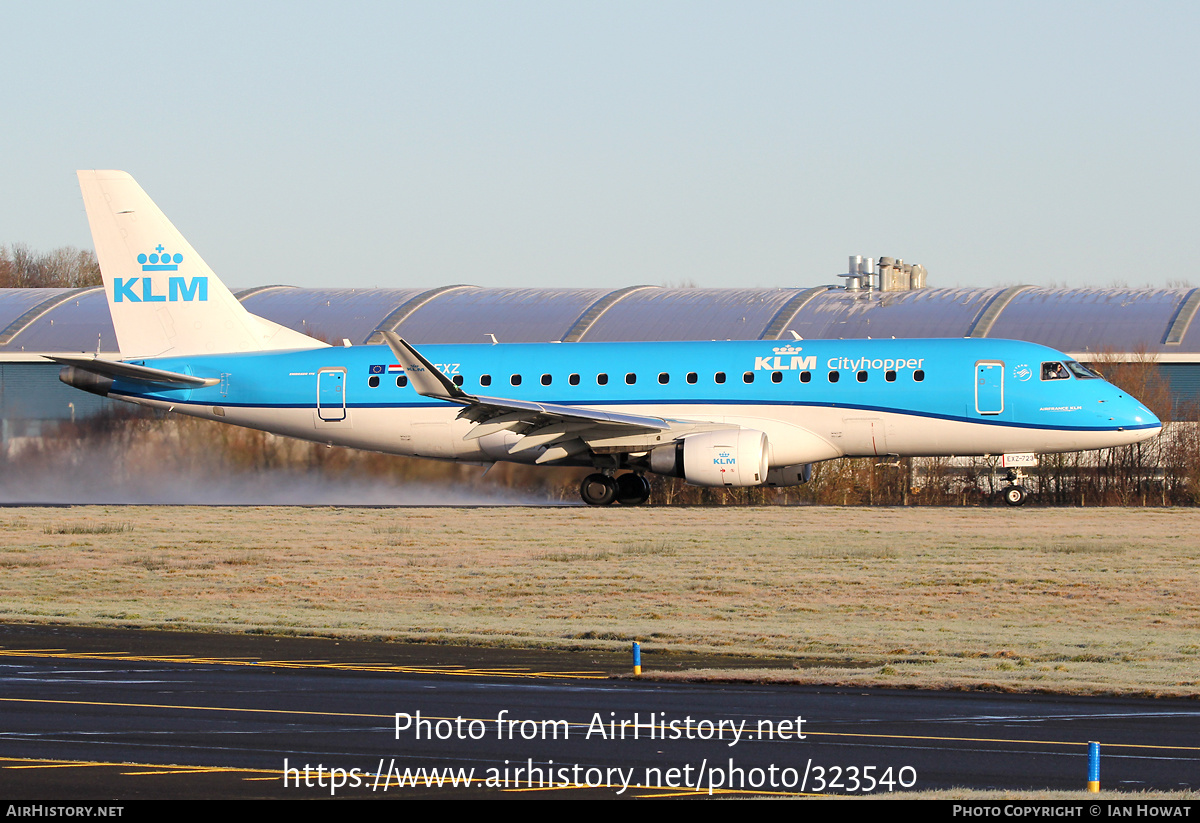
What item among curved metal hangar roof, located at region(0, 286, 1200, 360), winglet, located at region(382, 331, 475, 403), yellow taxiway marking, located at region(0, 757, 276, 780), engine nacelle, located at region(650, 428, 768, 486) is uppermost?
curved metal hangar roof, located at region(0, 286, 1200, 360)

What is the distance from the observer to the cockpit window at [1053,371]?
3366 cm

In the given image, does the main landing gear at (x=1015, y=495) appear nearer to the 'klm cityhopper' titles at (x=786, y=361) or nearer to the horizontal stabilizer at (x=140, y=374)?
the 'klm cityhopper' titles at (x=786, y=361)

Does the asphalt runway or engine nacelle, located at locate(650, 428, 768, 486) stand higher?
engine nacelle, located at locate(650, 428, 768, 486)

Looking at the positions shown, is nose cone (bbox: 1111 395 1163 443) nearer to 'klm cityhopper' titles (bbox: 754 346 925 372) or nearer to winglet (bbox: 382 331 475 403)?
'klm cityhopper' titles (bbox: 754 346 925 372)

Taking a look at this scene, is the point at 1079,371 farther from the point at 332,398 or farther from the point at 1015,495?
the point at 332,398

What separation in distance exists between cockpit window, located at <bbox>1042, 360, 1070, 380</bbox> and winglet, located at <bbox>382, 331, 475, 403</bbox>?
1299 cm

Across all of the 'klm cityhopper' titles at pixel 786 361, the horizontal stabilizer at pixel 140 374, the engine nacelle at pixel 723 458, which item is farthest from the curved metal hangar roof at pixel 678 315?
the horizontal stabilizer at pixel 140 374

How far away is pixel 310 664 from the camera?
1512cm

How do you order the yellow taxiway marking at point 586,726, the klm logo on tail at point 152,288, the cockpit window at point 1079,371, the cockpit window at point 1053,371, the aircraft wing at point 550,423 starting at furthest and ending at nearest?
the klm logo on tail at point 152,288 → the cockpit window at point 1079,371 → the cockpit window at point 1053,371 → the aircraft wing at point 550,423 → the yellow taxiway marking at point 586,726

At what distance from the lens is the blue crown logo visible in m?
38.2

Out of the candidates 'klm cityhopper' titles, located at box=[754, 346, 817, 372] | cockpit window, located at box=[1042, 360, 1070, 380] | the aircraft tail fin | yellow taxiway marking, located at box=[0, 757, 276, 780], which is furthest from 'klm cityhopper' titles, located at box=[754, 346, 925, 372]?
yellow taxiway marking, located at box=[0, 757, 276, 780]

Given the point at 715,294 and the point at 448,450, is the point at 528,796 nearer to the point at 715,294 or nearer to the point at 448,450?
the point at 448,450

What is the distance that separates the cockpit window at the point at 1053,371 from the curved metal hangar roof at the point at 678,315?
15.5 meters

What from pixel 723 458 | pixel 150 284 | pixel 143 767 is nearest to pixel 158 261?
pixel 150 284
